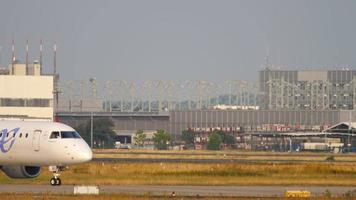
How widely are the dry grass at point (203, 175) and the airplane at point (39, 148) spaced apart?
13.5 ft

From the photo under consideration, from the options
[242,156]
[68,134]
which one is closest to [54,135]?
[68,134]

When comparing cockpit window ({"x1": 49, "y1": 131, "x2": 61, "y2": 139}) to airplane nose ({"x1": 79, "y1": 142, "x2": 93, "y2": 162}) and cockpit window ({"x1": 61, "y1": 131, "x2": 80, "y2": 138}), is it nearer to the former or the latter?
cockpit window ({"x1": 61, "y1": 131, "x2": 80, "y2": 138})

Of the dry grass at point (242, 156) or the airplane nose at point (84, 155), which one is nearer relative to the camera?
the airplane nose at point (84, 155)

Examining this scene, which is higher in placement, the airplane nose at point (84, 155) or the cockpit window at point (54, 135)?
the cockpit window at point (54, 135)

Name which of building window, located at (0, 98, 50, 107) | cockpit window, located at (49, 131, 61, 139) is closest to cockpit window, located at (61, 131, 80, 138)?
cockpit window, located at (49, 131, 61, 139)

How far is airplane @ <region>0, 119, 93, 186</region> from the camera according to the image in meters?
67.3

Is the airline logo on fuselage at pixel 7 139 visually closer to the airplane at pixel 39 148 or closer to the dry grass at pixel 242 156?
the airplane at pixel 39 148

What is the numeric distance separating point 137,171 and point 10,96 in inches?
3279

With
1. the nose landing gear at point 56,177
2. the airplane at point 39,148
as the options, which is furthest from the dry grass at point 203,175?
the nose landing gear at point 56,177

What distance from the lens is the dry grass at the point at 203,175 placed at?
75438 mm

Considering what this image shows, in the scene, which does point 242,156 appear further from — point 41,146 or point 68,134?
point 41,146

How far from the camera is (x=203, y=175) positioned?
84000mm

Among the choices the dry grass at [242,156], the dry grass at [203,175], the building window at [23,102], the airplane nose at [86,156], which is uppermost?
the building window at [23,102]

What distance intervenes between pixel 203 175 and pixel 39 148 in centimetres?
1915
